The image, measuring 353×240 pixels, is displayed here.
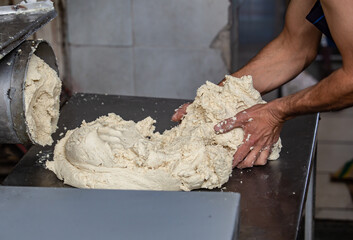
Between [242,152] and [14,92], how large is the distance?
29.2 inches

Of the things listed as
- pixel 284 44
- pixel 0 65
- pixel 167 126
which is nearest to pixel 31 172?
pixel 0 65

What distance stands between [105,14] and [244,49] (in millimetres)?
2314

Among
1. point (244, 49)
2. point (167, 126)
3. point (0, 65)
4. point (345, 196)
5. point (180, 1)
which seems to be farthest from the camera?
point (244, 49)

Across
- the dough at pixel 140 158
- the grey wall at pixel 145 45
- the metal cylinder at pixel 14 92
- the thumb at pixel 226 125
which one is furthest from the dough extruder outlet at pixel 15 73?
the grey wall at pixel 145 45

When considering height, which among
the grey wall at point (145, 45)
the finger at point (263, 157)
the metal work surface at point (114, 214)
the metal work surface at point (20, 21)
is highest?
the metal work surface at point (20, 21)

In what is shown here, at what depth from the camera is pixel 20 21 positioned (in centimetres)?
163

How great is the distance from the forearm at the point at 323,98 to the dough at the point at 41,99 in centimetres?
70

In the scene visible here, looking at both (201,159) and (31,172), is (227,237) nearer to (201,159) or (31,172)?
(201,159)

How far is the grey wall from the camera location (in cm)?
326

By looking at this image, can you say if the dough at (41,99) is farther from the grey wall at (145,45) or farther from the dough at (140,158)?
the grey wall at (145,45)

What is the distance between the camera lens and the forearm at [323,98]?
1756mm

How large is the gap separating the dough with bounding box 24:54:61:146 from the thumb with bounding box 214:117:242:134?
1.72 ft

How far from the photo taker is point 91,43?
3436mm

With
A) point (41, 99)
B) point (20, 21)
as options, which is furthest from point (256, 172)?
point (20, 21)
